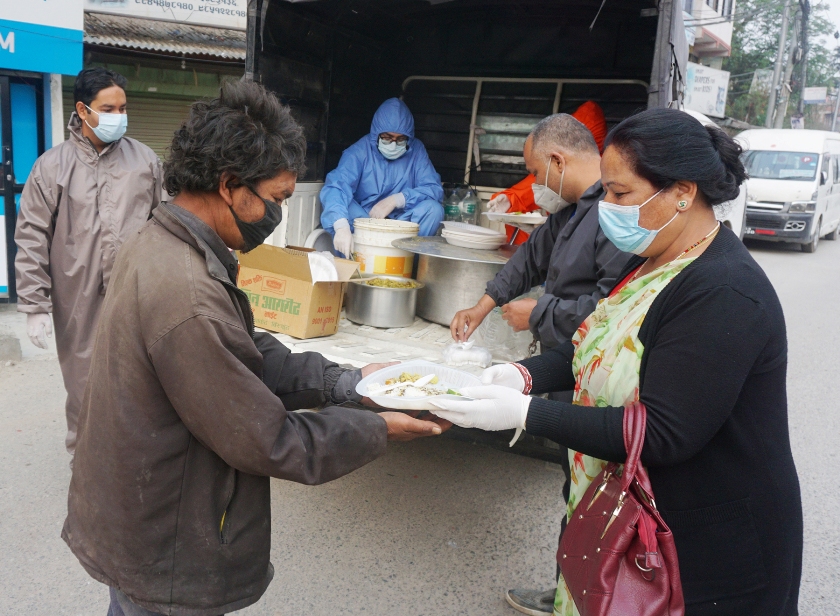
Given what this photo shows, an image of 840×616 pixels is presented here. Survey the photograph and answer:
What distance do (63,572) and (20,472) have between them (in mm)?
1136

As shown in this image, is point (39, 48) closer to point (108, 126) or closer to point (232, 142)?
point (108, 126)

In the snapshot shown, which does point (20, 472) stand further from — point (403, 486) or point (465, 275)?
point (465, 275)

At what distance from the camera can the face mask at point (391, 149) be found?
5.55 m

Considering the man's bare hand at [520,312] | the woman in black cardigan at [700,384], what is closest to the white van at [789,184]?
the man's bare hand at [520,312]

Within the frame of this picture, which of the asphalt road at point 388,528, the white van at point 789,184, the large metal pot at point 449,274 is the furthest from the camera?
the white van at point 789,184

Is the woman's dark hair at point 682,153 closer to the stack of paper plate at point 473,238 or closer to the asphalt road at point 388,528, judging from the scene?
the asphalt road at point 388,528

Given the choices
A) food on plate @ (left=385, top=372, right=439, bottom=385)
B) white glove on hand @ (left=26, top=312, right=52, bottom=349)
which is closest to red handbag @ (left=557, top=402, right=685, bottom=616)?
food on plate @ (left=385, top=372, right=439, bottom=385)

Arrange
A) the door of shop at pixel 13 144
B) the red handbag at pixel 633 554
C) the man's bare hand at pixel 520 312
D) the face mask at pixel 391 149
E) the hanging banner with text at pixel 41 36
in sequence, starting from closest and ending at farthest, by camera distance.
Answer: the red handbag at pixel 633 554
the man's bare hand at pixel 520 312
the face mask at pixel 391 149
the hanging banner with text at pixel 41 36
the door of shop at pixel 13 144

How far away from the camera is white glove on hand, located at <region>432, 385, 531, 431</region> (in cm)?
183

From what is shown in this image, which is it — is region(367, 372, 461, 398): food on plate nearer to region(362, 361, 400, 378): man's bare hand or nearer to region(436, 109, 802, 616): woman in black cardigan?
region(362, 361, 400, 378): man's bare hand

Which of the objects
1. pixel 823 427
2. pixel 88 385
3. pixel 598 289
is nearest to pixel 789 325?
pixel 823 427

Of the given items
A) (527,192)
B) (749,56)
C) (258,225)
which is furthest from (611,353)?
(749,56)

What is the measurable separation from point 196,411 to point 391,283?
2878 mm

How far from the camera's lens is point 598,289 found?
9.62 ft
